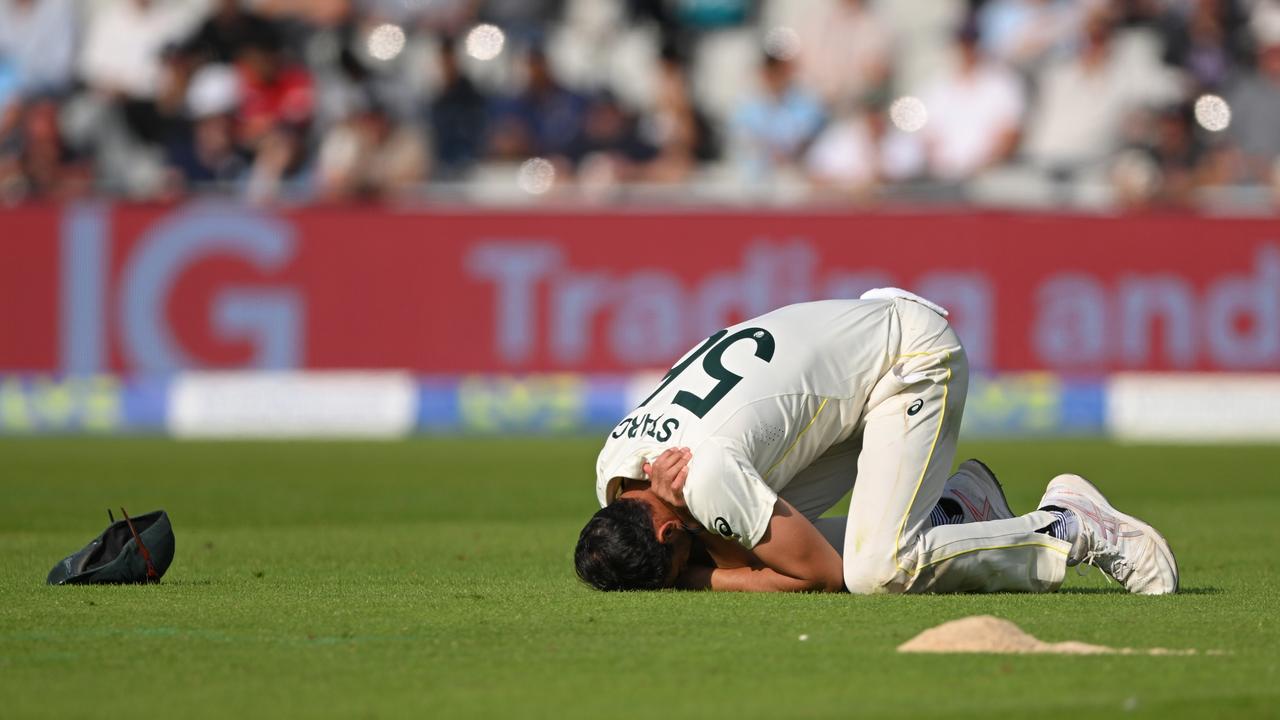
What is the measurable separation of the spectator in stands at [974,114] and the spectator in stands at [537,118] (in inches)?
135

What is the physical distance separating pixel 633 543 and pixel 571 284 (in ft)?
36.9

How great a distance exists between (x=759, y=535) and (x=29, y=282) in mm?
12690

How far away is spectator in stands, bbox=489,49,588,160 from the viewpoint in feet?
59.9

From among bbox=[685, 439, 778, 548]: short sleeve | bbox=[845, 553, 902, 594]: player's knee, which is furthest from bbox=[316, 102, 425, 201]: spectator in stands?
bbox=[685, 439, 778, 548]: short sleeve

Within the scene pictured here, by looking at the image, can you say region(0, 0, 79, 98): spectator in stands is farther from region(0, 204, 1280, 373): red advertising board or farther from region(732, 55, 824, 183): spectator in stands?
region(732, 55, 824, 183): spectator in stands

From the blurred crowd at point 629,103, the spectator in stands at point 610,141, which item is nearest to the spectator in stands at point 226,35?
the blurred crowd at point 629,103

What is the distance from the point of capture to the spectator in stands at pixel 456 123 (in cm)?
1838

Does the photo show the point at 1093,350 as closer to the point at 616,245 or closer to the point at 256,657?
the point at 616,245

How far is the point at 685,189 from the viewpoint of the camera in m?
18.1

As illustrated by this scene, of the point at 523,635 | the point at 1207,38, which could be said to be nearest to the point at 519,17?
the point at 1207,38

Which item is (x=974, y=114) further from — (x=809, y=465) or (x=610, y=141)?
(x=809, y=465)

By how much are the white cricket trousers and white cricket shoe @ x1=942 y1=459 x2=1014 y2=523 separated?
0.39 m

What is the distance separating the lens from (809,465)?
712 centimetres

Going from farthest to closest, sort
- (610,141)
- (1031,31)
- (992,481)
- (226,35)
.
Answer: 1. (1031,31)
2. (226,35)
3. (610,141)
4. (992,481)
